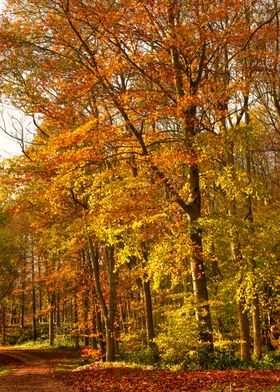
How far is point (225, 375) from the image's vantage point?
902cm

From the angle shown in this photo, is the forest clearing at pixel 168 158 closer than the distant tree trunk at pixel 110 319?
Yes

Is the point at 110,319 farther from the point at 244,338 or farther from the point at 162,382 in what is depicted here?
the point at 162,382

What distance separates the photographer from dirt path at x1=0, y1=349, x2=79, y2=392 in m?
12.2

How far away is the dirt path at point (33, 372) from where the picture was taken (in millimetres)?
12195

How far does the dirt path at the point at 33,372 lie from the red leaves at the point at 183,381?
1.05 meters

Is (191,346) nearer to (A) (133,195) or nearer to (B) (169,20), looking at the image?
(A) (133,195)

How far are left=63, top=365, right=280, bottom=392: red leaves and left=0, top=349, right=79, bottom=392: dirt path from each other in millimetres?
1045

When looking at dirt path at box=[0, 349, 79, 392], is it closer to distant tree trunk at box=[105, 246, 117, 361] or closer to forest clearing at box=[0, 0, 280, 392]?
forest clearing at box=[0, 0, 280, 392]

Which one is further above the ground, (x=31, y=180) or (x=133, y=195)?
(x=31, y=180)

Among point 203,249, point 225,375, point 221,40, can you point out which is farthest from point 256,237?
point 221,40

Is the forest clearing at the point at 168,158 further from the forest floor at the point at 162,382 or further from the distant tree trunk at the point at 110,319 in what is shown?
the distant tree trunk at the point at 110,319

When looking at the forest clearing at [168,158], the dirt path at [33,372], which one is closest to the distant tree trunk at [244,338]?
the forest clearing at [168,158]

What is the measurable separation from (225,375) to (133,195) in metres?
5.20

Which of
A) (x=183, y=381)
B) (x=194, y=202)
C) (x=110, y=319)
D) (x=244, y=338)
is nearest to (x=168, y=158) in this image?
(x=194, y=202)
